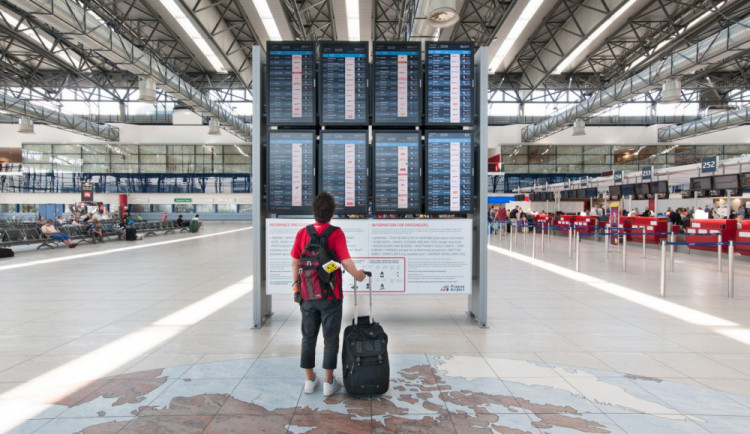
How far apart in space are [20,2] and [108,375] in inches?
449

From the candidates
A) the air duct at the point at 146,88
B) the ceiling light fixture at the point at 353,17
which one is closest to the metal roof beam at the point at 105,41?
the air duct at the point at 146,88

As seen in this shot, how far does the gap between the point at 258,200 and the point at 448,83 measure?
2796 millimetres

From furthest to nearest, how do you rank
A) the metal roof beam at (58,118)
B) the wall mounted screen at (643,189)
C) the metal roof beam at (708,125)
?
1. the metal roof beam at (708,125)
2. the metal roof beam at (58,118)
3. the wall mounted screen at (643,189)

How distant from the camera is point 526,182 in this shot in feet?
110

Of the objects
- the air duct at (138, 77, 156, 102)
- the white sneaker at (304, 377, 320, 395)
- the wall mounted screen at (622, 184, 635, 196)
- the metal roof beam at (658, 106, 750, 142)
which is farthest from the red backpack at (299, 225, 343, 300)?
the metal roof beam at (658, 106, 750, 142)

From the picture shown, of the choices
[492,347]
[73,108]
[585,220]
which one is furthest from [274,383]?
[73,108]

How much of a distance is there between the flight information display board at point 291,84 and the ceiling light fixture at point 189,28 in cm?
1192

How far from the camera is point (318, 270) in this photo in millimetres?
2848

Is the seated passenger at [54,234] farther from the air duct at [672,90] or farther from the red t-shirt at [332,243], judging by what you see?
the air duct at [672,90]

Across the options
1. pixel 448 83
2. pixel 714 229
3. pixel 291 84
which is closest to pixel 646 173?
pixel 714 229

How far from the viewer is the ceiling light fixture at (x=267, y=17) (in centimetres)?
1402

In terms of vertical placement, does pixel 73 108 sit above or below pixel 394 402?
above

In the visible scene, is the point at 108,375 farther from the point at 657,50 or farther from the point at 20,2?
the point at 657,50

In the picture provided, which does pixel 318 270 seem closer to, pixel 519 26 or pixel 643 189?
pixel 519 26
